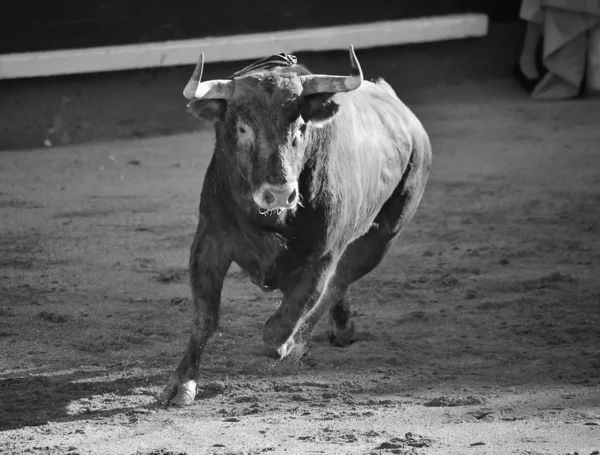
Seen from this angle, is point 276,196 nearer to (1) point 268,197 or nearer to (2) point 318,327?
(1) point 268,197

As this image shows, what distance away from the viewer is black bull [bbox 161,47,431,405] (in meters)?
3.63

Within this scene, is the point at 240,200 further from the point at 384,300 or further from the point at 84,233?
the point at 84,233

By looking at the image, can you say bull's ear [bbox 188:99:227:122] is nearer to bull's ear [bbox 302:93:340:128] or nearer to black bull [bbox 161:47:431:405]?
black bull [bbox 161:47:431:405]

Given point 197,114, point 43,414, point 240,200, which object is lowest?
point 43,414

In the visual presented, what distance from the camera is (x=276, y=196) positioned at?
138 inches

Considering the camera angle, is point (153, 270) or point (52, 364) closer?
point (52, 364)

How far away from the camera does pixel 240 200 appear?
12.4 ft

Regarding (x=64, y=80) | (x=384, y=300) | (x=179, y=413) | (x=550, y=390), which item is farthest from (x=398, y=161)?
(x=64, y=80)

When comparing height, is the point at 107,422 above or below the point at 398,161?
below

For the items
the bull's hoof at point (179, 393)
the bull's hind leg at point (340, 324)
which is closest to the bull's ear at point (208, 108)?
the bull's hoof at point (179, 393)

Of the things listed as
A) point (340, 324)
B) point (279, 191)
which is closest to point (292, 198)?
point (279, 191)

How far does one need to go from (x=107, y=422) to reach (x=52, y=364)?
0.67 meters

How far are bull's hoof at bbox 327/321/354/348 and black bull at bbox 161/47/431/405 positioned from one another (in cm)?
27

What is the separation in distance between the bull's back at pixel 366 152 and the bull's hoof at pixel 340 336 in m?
0.41
